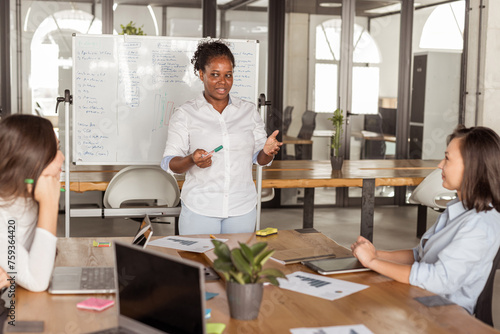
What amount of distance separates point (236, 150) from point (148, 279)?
171 centimetres

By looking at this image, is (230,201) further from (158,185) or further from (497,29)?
(497,29)

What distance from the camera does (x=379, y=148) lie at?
778 centimetres

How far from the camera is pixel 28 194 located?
6.63 ft

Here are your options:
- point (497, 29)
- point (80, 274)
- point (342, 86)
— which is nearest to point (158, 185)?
point (80, 274)

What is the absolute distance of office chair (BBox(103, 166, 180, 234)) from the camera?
4.47 m

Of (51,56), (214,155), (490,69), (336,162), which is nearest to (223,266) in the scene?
(214,155)

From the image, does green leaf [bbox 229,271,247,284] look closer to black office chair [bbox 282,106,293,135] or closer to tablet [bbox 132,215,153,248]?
tablet [bbox 132,215,153,248]

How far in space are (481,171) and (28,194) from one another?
1.49 meters

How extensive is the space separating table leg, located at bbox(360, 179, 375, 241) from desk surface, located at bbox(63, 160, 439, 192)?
0.05m

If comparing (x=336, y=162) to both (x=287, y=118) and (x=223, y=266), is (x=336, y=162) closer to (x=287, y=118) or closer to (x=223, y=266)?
(x=287, y=118)

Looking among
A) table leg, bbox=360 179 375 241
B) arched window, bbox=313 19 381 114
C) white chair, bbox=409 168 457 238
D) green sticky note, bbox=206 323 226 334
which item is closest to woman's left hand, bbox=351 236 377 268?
green sticky note, bbox=206 323 226 334

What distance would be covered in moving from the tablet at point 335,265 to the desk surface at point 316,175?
90.3 inches

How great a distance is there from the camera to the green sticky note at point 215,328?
1.68 m

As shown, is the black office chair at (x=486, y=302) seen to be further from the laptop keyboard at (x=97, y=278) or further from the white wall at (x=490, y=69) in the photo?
the white wall at (x=490, y=69)
